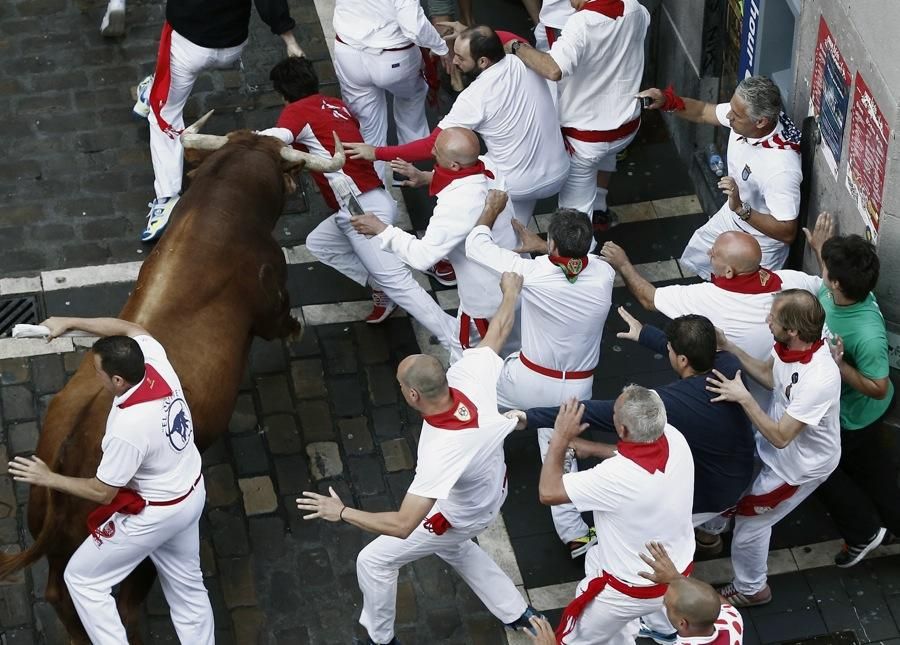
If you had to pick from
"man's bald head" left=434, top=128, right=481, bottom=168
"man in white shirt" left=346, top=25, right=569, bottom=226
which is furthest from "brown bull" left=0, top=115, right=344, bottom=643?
"man's bald head" left=434, top=128, right=481, bottom=168

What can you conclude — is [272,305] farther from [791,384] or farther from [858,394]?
[858,394]

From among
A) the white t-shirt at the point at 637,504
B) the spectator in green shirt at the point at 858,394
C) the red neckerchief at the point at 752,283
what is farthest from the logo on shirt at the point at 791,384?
the white t-shirt at the point at 637,504

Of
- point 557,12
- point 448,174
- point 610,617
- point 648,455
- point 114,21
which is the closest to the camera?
point 648,455

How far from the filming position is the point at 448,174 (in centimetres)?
765

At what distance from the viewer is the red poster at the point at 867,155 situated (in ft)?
23.0

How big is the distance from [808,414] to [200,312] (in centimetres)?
346

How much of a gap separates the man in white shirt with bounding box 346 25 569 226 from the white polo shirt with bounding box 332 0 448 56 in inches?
27.3

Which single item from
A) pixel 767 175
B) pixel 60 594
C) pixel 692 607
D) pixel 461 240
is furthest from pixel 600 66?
pixel 60 594

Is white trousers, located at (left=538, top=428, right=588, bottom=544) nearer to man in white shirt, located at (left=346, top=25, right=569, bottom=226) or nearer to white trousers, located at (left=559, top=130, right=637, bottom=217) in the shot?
man in white shirt, located at (left=346, top=25, right=569, bottom=226)

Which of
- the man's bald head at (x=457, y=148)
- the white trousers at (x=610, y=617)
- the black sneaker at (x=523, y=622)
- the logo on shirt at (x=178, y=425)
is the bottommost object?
the black sneaker at (x=523, y=622)

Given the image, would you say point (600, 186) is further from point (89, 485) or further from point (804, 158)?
point (89, 485)

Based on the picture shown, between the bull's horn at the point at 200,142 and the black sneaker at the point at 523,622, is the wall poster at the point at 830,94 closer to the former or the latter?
the black sneaker at the point at 523,622

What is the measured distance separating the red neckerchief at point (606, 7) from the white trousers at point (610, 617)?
155 inches

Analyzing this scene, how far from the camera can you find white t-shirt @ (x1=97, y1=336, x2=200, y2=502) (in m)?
6.22
